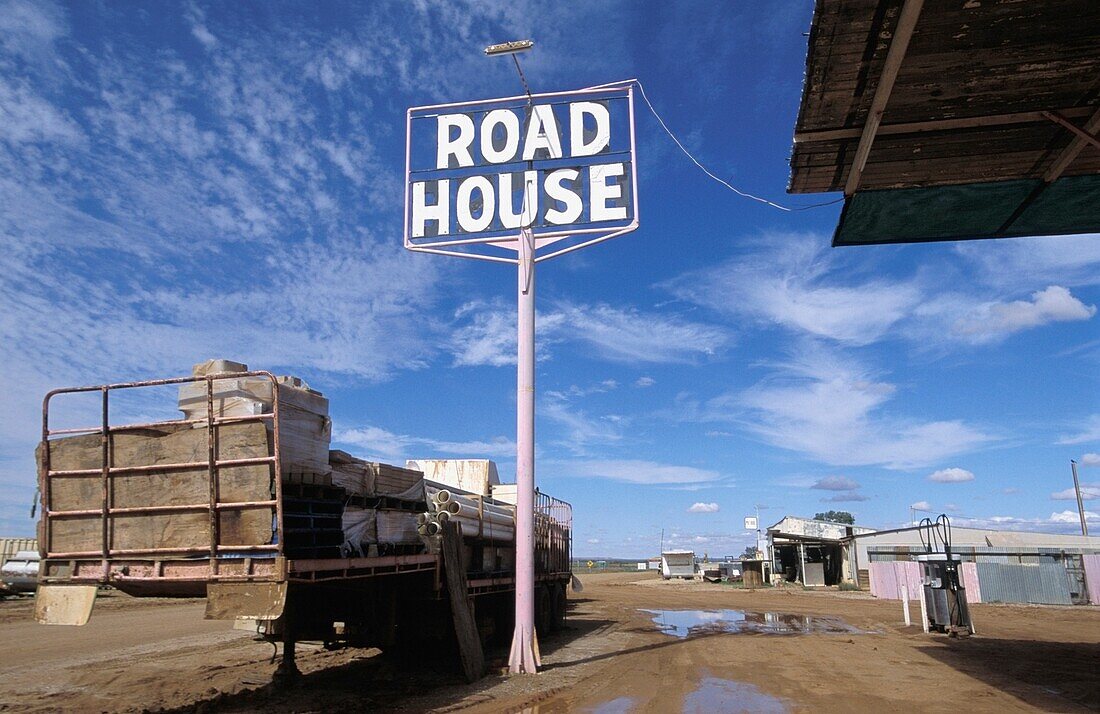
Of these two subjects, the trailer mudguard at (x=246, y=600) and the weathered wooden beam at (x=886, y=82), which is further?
the trailer mudguard at (x=246, y=600)

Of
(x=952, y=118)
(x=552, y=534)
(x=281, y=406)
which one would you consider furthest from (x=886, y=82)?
(x=552, y=534)

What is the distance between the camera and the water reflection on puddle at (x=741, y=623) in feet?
61.4

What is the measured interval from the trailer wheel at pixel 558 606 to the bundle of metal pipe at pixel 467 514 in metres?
4.32

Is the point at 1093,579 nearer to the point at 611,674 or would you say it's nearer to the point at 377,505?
the point at 611,674

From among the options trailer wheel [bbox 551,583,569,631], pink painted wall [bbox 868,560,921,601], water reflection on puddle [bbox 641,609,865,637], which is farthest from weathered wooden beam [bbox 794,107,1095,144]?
pink painted wall [bbox 868,560,921,601]

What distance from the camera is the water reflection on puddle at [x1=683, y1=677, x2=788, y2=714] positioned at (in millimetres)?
9039

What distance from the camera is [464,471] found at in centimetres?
1670

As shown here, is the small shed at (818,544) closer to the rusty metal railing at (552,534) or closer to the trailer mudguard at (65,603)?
the rusty metal railing at (552,534)

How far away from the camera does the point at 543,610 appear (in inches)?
665

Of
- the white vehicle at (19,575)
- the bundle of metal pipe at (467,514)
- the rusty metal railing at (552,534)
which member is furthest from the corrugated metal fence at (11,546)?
the bundle of metal pipe at (467,514)

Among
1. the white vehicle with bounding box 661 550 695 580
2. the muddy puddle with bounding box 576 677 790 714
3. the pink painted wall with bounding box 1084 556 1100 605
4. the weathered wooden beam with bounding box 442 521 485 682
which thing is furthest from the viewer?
the white vehicle with bounding box 661 550 695 580

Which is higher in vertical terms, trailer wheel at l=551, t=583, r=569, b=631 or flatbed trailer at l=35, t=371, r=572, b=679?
flatbed trailer at l=35, t=371, r=572, b=679

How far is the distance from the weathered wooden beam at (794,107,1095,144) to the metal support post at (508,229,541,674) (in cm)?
632

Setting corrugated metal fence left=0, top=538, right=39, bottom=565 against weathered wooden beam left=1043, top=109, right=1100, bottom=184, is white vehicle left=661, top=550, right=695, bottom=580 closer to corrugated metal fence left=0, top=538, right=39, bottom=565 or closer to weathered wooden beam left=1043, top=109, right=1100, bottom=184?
corrugated metal fence left=0, top=538, right=39, bottom=565
